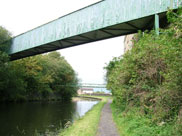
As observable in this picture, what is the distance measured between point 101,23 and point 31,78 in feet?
65.0

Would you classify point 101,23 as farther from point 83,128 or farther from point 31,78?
point 31,78

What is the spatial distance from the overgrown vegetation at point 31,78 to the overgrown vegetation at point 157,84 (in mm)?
15282

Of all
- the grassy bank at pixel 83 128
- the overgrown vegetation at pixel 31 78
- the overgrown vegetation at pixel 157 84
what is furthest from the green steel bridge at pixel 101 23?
the grassy bank at pixel 83 128

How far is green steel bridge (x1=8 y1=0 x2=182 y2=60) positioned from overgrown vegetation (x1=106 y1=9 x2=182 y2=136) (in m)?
1.87

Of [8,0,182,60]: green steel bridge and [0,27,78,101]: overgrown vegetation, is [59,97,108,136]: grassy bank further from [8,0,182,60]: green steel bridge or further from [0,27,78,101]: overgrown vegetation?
[0,27,78,101]: overgrown vegetation

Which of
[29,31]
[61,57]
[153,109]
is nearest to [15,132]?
[153,109]

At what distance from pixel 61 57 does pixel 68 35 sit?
3279 cm

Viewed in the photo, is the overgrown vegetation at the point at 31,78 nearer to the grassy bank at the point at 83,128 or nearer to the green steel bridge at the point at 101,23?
the green steel bridge at the point at 101,23

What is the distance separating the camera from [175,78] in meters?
4.15

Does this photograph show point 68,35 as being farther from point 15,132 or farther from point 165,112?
point 165,112

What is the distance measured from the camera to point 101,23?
432 inches

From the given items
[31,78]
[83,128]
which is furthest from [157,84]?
[31,78]

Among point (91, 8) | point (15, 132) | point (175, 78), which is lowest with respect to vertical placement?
point (15, 132)

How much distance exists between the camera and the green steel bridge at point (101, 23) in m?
8.99
